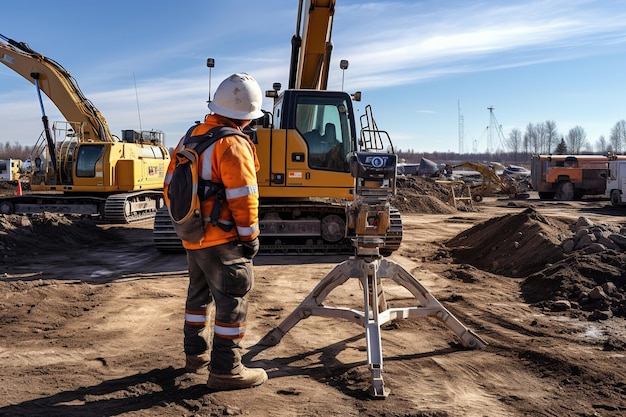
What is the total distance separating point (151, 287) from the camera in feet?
28.8

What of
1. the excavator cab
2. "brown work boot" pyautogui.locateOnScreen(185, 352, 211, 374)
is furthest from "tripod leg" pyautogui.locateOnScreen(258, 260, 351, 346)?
the excavator cab

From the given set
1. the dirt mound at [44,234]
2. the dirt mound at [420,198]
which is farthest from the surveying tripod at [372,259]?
the dirt mound at [420,198]

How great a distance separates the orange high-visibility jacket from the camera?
4355 mm

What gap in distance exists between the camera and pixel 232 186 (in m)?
4.36

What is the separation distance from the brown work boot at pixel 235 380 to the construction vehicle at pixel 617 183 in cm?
2371

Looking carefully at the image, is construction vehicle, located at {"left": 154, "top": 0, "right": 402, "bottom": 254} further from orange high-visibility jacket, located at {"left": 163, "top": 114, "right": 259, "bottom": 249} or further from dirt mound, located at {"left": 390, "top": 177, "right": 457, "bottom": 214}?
dirt mound, located at {"left": 390, "top": 177, "right": 457, "bottom": 214}

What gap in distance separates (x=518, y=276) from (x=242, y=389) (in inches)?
250

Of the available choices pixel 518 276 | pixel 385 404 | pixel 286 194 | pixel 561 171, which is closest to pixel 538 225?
pixel 518 276

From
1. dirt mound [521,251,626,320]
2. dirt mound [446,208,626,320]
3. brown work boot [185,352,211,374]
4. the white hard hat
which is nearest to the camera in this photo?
the white hard hat

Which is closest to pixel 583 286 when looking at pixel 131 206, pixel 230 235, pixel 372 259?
pixel 372 259

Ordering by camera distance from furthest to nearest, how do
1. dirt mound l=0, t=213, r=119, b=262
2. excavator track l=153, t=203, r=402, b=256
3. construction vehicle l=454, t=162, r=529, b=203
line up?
1. construction vehicle l=454, t=162, r=529, b=203
2. dirt mound l=0, t=213, r=119, b=262
3. excavator track l=153, t=203, r=402, b=256

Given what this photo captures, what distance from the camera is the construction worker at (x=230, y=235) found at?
4379mm

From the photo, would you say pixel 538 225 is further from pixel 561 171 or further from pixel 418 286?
pixel 561 171

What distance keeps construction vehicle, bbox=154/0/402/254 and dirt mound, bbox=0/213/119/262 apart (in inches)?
110
